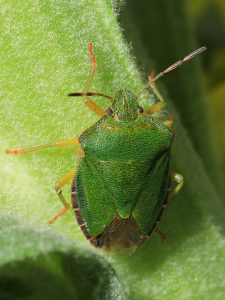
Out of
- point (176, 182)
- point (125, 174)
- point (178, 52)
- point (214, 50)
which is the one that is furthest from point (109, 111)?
point (214, 50)

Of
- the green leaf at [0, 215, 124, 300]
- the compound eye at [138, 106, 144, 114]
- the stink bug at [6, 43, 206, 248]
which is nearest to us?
the green leaf at [0, 215, 124, 300]

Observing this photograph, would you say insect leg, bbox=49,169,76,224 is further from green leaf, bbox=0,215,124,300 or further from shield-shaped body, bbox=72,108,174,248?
shield-shaped body, bbox=72,108,174,248

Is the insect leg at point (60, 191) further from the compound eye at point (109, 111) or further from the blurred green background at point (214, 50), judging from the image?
the blurred green background at point (214, 50)

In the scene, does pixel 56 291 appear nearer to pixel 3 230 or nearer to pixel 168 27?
pixel 3 230

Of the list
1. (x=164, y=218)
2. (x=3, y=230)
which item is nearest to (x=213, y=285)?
→ (x=164, y=218)

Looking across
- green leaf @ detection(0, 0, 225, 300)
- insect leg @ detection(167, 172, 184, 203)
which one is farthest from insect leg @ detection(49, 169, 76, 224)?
insect leg @ detection(167, 172, 184, 203)

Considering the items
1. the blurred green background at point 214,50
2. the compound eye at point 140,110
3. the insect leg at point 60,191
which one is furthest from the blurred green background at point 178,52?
the insect leg at point 60,191
